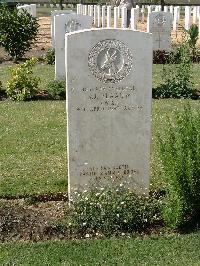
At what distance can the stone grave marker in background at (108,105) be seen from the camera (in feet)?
18.2

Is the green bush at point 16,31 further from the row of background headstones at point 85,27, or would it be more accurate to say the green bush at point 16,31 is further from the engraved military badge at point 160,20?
the engraved military badge at point 160,20

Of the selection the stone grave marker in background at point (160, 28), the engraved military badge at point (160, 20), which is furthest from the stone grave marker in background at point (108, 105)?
the engraved military badge at point (160, 20)

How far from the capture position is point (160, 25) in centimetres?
1823

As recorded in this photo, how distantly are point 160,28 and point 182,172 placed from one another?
44.8 feet

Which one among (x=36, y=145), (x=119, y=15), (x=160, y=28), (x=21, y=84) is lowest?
(x=36, y=145)

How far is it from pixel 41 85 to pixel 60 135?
171 inches

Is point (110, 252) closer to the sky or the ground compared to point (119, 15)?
closer to the ground

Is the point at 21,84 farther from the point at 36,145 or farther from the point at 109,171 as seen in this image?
the point at 109,171

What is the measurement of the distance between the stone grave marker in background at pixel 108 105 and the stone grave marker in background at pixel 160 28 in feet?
41.6

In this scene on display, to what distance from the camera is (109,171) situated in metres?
5.92

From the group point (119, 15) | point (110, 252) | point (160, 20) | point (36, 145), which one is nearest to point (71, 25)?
point (36, 145)

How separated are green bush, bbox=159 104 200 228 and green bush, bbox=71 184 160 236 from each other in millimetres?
242

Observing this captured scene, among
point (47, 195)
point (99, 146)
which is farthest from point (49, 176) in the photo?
point (99, 146)

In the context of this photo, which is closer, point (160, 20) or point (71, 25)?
point (71, 25)
